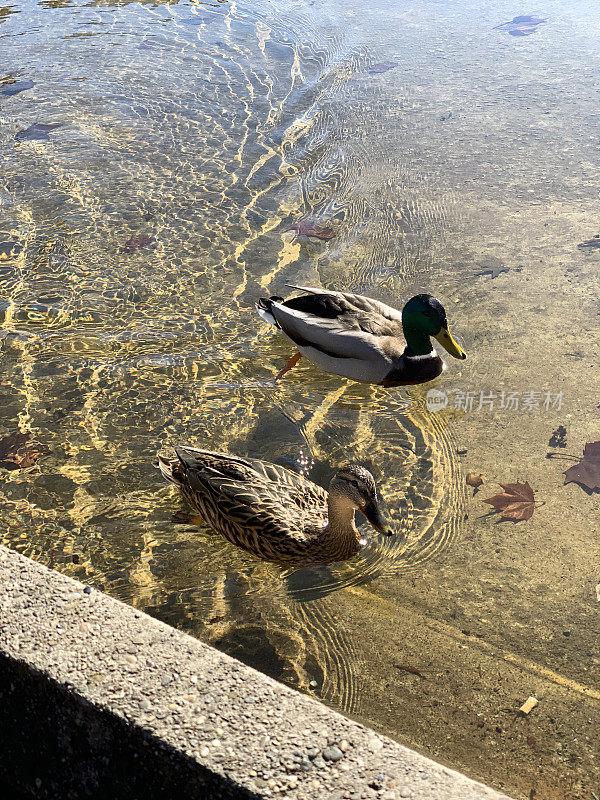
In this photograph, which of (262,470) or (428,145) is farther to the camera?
(428,145)

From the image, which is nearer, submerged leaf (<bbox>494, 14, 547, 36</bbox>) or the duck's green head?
the duck's green head

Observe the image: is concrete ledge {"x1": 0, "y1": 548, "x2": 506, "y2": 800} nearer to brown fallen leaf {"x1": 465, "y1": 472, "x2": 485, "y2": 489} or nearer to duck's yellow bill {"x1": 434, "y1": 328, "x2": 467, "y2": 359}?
brown fallen leaf {"x1": 465, "y1": 472, "x2": 485, "y2": 489}

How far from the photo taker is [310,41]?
9.31m

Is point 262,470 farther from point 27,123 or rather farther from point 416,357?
point 27,123

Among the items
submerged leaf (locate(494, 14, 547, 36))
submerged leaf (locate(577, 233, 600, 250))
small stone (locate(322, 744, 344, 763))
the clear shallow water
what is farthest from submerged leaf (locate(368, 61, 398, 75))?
small stone (locate(322, 744, 344, 763))

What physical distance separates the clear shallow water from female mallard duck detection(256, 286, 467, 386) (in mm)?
169

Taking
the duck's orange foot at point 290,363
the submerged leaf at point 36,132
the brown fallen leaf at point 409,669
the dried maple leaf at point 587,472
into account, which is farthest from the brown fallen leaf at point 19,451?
the submerged leaf at point 36,132

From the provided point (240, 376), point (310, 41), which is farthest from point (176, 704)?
point (310, 41)

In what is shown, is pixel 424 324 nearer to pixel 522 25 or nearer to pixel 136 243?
pixel 136 243

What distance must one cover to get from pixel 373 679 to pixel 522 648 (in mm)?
634

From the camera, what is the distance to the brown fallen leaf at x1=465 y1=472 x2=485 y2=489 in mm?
3834

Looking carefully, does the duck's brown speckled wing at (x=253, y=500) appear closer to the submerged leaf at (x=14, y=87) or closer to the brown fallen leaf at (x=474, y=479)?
the brown fallen leaf at (x=474, y=479)


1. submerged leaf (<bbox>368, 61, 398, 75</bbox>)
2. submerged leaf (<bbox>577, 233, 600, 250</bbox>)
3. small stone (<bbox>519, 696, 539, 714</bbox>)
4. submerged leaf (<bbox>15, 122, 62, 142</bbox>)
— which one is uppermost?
submerged leaf (<bbox>368, 61, 398, 75</bbox>)

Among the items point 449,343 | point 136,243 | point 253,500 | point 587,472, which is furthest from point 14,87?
point 587,472
